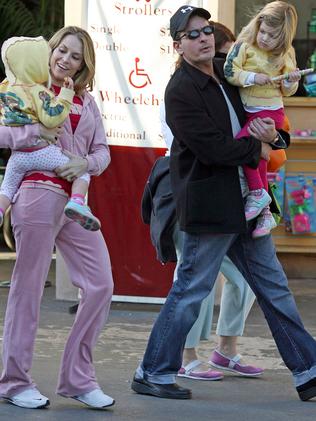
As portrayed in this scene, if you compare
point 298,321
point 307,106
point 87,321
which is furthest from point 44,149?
point 307,106

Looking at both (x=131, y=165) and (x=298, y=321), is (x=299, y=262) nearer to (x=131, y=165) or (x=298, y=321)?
(x=131, y=165)

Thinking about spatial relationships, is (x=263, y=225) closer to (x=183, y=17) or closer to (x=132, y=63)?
(x=183, y=17)

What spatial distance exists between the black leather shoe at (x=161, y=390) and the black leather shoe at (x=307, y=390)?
21.6 inches

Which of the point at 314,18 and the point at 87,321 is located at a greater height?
the point at 314,18

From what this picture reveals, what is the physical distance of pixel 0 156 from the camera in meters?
10.9

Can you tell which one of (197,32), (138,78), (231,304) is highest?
(197,32)

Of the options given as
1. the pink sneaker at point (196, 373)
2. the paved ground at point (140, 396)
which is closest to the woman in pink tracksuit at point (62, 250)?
the paved ground at point (140, 396)

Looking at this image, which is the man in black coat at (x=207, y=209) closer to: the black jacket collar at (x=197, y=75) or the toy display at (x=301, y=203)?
the black jacket collar at (x=197, y=75)

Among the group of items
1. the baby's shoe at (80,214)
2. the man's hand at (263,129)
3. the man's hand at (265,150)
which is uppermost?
the man's hand at (263,129)

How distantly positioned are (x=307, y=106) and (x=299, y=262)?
4.11 feet

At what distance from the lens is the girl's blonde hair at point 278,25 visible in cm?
550

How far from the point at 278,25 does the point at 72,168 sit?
1.20 m

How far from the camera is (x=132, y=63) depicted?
7.73m

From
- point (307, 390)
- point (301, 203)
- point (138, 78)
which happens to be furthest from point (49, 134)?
point (301, 203)
